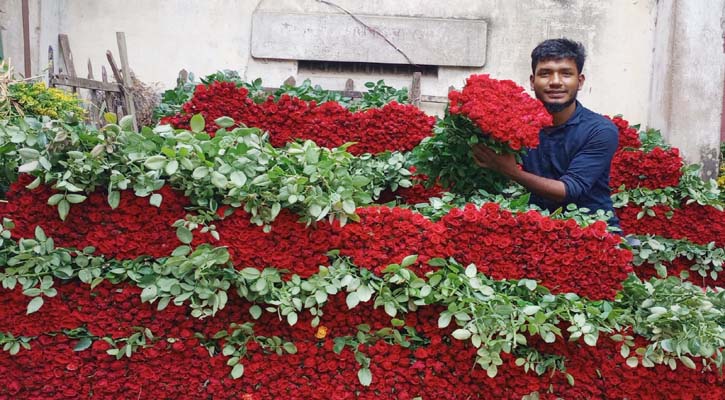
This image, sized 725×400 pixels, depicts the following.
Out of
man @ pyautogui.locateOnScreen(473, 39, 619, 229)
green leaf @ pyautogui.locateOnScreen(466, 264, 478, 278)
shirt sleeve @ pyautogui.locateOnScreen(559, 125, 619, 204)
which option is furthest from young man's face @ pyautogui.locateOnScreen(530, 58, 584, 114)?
green leaf @ pyautogui.locateOnScreen(466, 264, 478, 278)

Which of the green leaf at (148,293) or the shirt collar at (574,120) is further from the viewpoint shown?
the shirt collar at (574,120)

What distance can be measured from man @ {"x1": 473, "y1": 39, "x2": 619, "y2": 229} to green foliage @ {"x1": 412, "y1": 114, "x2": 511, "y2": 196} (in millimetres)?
91

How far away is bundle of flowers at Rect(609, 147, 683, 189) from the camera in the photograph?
330 cm

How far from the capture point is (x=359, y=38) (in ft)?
21.5

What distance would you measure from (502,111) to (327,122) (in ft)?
4.92

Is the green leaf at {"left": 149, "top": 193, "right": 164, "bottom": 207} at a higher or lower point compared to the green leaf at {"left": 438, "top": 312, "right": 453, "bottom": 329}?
higher

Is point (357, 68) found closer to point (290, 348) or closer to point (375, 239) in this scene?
point (375, 239)

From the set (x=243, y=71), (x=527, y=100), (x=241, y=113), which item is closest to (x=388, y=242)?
(x=527, y=100)

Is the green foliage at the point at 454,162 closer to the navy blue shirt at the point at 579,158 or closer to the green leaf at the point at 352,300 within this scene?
the navy blue shirt at the point at 579,158

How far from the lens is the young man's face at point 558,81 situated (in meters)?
2.39

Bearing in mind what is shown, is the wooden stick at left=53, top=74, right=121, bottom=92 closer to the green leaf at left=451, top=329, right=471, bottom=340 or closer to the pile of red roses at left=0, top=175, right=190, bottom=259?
the pile of red roses at left=0, top=175, right=190, bottom=259

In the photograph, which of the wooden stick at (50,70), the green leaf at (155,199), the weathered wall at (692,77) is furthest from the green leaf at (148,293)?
the weathered wall at (692,77)

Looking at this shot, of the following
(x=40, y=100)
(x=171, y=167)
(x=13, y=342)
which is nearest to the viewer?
→ (x=171, y=167)

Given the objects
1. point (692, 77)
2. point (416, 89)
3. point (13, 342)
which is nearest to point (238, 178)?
point (13, 342)
